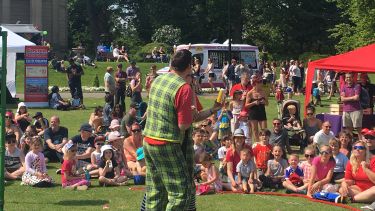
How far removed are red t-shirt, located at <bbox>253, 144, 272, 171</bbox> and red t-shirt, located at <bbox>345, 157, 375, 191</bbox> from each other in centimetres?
177

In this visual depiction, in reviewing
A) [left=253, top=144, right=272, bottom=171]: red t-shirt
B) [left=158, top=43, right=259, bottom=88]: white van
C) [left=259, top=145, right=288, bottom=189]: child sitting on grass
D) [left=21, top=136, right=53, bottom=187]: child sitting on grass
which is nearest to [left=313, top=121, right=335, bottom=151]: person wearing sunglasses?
[left=253, top=144, right=272, bottom=171]: red t-shirt

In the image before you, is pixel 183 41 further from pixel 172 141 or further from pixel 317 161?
pixel 172 141

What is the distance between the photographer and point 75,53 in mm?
52875

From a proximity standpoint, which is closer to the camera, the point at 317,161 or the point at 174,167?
the point at 174,167

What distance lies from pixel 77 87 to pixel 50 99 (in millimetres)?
1085

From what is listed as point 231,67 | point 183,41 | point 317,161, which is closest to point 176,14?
point 183,41

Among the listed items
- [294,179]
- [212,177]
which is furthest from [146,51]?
[212,177]

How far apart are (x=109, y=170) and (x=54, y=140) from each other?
276 centimetres

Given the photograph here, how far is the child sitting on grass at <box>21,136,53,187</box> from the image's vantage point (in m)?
12.9

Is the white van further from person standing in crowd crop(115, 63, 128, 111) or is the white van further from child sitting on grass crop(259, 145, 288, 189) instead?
child sitting on grass crop(259, 145, 288, 189)

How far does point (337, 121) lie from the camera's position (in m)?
18.2

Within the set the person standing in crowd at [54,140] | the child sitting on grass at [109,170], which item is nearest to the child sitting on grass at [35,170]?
the child sitting on grass at [109,170]

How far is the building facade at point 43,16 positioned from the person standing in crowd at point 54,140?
4924 centimetres

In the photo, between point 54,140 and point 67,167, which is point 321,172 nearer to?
point 67,167
